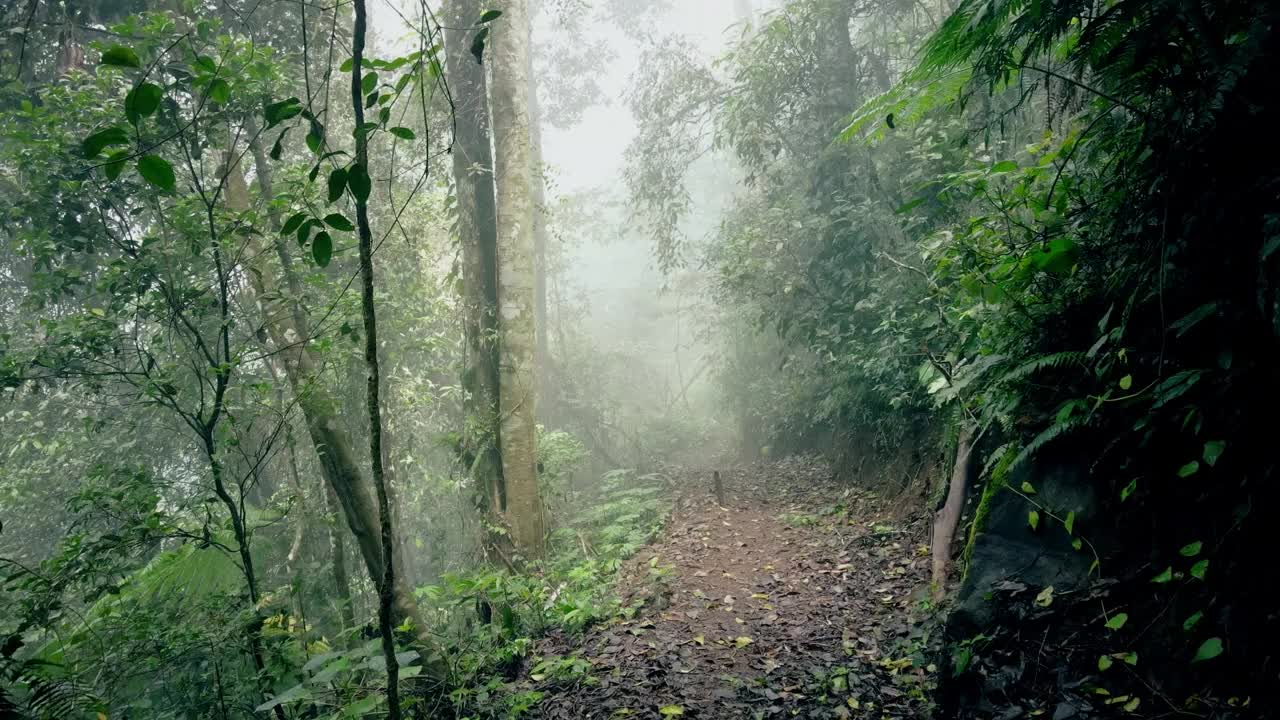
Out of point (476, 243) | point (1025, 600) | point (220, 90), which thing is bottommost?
point (1025, 600)

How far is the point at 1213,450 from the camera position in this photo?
2.35m

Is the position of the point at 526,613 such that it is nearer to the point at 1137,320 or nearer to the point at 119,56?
the point at 119,56

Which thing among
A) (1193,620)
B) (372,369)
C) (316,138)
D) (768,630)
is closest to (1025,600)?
(1193,620)

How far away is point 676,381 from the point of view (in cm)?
2938

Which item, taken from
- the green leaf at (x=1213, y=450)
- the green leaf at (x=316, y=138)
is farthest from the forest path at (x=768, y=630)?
the green leaf at (x=316, y=138)

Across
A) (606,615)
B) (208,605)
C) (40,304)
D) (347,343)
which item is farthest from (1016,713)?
(40,304)

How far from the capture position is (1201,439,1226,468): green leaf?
233cm

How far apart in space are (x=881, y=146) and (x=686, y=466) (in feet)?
32.4

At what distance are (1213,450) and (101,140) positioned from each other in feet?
13.1

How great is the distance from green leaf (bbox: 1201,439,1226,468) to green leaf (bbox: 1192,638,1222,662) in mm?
686

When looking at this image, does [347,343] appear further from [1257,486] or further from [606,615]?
[1257,486]

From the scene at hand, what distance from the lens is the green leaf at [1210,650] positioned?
2277mm

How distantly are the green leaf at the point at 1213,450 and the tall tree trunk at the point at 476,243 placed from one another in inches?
251

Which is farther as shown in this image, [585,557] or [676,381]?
[676,381]
